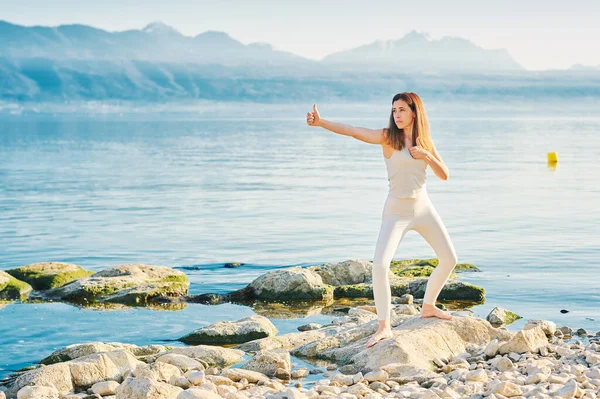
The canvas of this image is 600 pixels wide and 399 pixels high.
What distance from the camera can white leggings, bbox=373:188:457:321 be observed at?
1074cm

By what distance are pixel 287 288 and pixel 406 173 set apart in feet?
22.2

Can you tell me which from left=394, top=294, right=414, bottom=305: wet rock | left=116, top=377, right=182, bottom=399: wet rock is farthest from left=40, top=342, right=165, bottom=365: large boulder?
Result: left=394, top=294, right=414, bottom=305: wet rock

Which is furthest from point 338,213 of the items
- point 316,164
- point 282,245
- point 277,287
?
point 316,164

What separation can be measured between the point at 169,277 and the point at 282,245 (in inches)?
247

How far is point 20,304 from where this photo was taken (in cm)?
1700

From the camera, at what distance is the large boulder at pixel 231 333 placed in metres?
13.5

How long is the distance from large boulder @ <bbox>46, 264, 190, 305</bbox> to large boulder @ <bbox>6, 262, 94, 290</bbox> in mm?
451

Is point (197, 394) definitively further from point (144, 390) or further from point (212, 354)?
point (212, 354)

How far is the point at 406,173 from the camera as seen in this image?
10.8 m

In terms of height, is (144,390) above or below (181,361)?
above

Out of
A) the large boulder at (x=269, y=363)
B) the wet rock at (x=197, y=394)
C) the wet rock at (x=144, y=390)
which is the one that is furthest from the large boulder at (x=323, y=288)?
the wet rock at (x=197, y=394)

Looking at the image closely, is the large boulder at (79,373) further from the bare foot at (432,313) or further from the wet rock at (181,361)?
the bare foot at (432,313)

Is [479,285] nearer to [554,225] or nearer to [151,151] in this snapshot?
[554,225]

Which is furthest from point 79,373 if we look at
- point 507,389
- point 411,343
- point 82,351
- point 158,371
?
point 507,389
